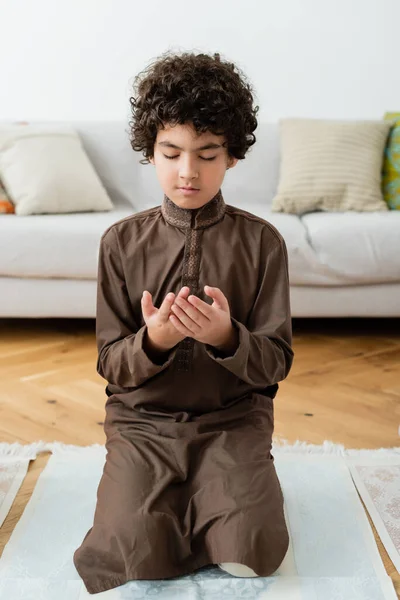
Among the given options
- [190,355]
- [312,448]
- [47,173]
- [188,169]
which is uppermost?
[188,169]

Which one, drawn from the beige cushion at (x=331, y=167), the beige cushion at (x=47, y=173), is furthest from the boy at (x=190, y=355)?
the beige cushion at (x=331, y=167)

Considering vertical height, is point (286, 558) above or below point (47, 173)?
below

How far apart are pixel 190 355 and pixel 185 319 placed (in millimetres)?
201

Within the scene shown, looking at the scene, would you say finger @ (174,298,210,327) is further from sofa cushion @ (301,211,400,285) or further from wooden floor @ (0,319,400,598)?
sofa cushion @ (301,211,400,285)

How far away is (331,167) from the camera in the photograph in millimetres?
3004

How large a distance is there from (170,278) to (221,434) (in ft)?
1.01

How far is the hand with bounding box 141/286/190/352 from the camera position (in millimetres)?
1294

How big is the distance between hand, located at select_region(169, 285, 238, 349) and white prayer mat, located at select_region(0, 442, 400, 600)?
16.4 inches

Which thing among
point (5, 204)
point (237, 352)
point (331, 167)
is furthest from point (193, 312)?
point (331, 167)

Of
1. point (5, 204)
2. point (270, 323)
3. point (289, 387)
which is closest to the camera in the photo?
point (270, 323)

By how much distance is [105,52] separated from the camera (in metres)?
3.51

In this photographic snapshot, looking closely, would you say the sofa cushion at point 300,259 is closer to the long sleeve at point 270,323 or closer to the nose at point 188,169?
the long sleeve at point 270,323

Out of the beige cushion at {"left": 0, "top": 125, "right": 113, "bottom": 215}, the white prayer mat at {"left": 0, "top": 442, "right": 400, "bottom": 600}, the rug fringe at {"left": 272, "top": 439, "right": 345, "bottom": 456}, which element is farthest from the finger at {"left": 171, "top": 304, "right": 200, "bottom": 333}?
the beige cushion at {"left": 0, "top": 125, "right": 113, "bottom": 215}

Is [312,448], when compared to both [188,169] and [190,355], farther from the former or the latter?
[188,169]
